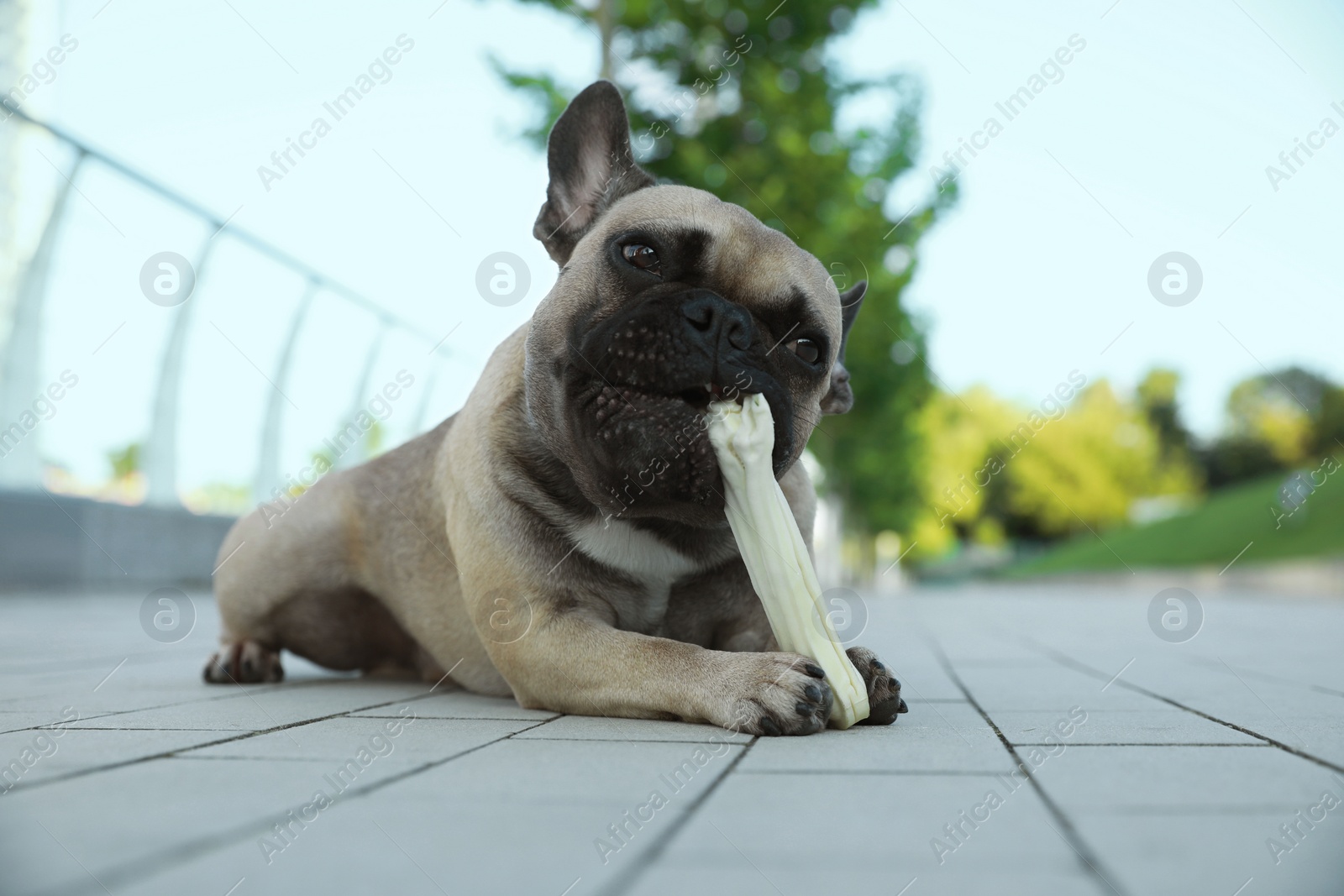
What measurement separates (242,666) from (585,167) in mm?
2592

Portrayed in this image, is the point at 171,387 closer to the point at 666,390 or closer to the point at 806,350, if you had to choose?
the point at 806,350

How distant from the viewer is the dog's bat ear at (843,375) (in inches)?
162

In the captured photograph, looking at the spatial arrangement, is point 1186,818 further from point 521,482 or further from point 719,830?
point 521,482

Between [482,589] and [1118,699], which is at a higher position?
[1118,699]

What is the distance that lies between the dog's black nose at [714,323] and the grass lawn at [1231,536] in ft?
80.7

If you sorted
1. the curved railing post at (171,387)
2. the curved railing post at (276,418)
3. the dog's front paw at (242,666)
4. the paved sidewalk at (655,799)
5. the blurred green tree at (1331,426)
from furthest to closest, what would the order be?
the blurred green tree at (1331,426)
the curved railing post at (276,418)
the curved railing post at (171,387)
the dog's front paw at (242,666)
the paved sidewalk at (655,799)

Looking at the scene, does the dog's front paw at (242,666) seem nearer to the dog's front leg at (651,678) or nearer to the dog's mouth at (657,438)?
the dog's front leg at (651,678)

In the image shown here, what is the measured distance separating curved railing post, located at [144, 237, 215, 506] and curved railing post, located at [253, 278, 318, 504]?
1115 mm

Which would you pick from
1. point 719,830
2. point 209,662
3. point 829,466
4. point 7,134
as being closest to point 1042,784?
point 719,830

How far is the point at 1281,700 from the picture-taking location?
3.62 m

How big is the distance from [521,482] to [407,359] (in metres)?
9.89

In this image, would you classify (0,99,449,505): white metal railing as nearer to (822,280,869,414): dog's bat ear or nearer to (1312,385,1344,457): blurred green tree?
(822,280,869,414): dog's bat ear

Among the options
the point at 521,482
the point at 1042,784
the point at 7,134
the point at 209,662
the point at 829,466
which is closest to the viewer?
the point at 1042,784

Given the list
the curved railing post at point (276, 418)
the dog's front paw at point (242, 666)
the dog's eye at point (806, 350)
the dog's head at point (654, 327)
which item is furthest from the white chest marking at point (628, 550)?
the curved railing post at point (276, 418)
